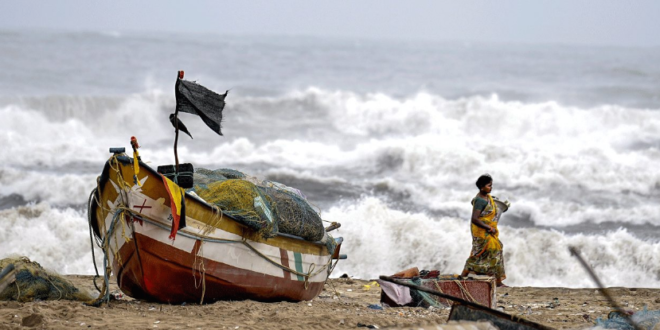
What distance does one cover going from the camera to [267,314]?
7.04m

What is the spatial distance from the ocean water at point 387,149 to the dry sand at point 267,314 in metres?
3.48

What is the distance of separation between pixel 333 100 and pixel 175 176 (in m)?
26.5

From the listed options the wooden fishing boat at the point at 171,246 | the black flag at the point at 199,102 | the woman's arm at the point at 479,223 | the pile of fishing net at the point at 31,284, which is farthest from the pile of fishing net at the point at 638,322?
the pile of fishing net at the point at 31,284

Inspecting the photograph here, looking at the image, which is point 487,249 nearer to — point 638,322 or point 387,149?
point 638,322

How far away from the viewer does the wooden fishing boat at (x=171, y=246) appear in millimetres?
6965

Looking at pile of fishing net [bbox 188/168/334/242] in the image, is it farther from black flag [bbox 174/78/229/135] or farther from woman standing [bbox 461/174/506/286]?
woman standing [bbox 461/174/506/286]

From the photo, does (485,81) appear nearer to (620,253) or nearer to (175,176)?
(620,253)

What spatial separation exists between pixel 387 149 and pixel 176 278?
15037 mm

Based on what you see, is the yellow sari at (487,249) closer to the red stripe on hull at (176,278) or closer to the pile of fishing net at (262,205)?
the pile of fishing net at (262,205)

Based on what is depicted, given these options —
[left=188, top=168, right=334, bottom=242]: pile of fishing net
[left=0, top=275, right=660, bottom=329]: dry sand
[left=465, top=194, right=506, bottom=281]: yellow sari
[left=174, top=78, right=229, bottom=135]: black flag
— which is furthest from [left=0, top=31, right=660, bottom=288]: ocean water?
[left=174, top=78, right=229, bottom=135]: black flag

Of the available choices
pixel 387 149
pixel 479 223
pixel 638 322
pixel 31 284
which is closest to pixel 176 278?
pixel 31 284

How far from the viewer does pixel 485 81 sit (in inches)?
1676

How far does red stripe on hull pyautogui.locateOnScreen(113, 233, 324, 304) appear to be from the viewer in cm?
714

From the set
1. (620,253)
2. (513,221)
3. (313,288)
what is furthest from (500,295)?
(513,221)
